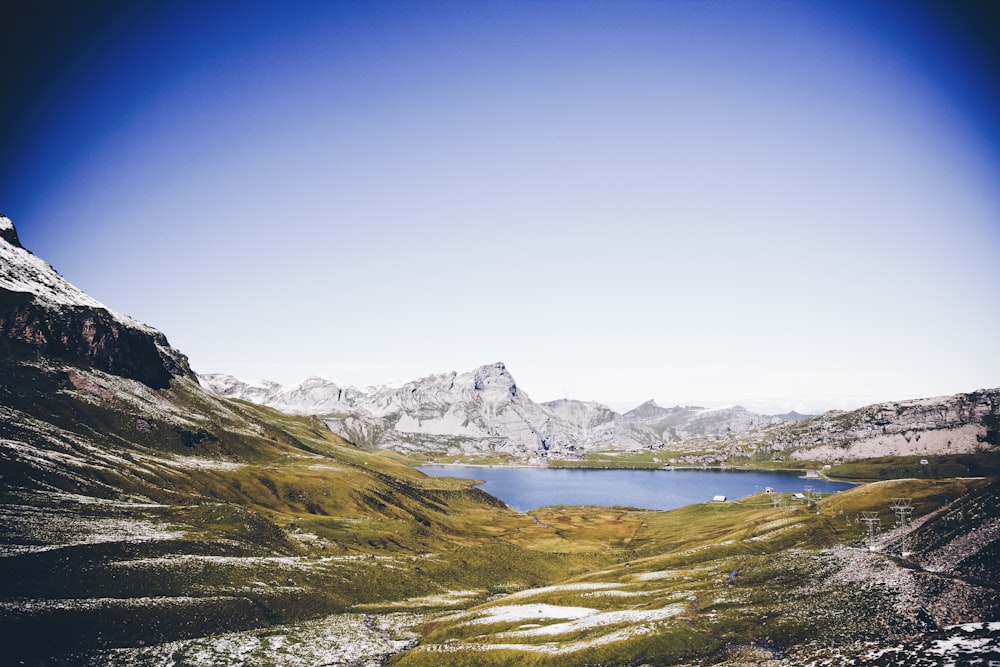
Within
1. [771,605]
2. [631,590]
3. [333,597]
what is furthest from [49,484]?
[771,605]

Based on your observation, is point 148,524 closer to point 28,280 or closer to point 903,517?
point 903,517

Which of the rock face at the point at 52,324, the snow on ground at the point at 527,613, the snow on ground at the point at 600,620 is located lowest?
the snow on ground at the point at 527,613

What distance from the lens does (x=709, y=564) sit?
9538 cm

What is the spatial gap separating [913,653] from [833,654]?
6.66 m

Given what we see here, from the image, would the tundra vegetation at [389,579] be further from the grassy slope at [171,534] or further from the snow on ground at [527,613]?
the snow on ground at [527,613]

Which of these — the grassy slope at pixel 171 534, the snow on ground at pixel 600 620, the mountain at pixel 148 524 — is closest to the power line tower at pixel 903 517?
the snow on ground at pixel 600 620

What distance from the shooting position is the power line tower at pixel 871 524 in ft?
259

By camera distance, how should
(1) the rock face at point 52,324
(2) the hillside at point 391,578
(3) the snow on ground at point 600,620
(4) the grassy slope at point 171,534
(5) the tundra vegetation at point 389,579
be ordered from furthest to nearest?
1. (1) the rock face at point 52,324
2. (3) the snow on ground at point 600,620
3. (4) the grassy slope at point 171,534
4. (5) the tundra vegetation at point 389,579
5. (2) the hillside at point 391,578

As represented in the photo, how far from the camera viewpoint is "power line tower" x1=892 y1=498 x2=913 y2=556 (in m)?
73.3

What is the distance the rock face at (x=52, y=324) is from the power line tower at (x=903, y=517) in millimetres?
224207

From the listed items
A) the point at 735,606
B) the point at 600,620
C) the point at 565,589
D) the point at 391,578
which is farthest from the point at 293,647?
the point at 735,606

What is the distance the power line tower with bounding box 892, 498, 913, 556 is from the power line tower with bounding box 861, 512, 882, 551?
3.07 m

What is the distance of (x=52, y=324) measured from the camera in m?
174

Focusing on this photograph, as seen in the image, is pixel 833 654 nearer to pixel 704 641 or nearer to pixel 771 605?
pixel 704 641
